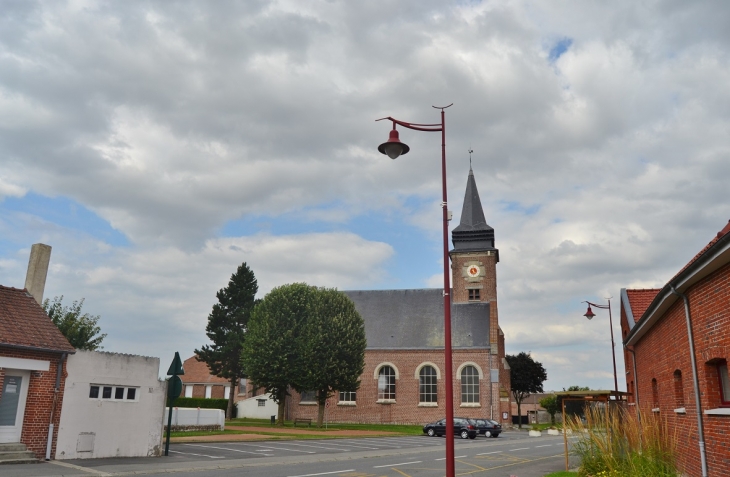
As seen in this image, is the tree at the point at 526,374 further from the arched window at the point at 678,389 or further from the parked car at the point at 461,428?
the arched window at the point at 678,389

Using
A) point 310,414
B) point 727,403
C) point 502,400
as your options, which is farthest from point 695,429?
point 310,414

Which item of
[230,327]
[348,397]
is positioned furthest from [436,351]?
[230,327]

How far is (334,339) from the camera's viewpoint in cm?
4116

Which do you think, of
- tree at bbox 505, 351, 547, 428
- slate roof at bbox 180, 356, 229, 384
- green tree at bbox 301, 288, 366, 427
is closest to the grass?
green tree at bbox 301, 288, 366, 427

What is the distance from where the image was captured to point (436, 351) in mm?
51000

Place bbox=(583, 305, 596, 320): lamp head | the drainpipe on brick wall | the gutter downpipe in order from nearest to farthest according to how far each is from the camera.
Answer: the gutter downpipe → the drainpipe on brick wall → bbox=(583, 305, 596, 320): lamp head

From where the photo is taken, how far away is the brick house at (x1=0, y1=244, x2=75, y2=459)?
17562 mm

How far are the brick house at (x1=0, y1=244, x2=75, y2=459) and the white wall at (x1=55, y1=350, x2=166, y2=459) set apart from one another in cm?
34

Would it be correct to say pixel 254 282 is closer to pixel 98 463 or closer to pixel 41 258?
pixel 41 258

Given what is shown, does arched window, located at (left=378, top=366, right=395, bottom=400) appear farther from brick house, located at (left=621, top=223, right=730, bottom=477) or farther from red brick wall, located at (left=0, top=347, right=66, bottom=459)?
brick house, located at (left=621, top=223, right=730, bottom=477)

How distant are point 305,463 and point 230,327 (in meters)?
42.5

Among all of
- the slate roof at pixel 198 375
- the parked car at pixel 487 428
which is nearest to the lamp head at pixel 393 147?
the parked car at pixel 487 428

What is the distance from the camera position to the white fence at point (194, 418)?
31.9 metres

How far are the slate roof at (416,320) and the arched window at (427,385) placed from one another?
6.96ft
